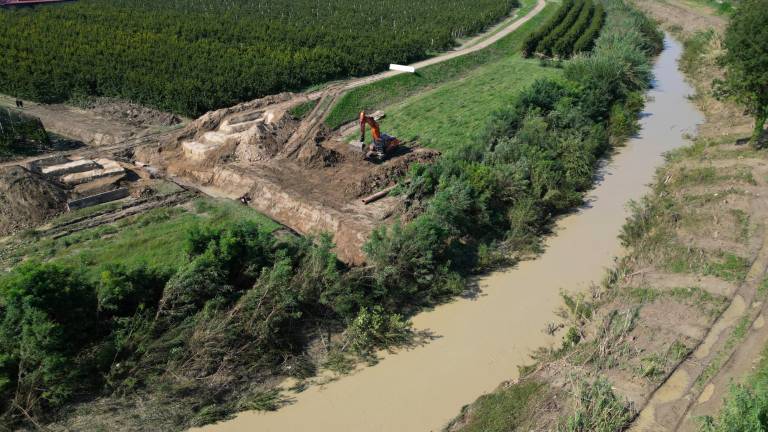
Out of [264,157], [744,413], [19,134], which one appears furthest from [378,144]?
[19,134]

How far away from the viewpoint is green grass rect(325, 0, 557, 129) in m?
35.0

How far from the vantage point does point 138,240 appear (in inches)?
862

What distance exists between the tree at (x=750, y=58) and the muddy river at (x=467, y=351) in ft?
21.8

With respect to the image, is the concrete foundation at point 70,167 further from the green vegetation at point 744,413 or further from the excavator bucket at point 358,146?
the green vegetation at point 744,413

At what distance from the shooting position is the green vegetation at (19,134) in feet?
94.1

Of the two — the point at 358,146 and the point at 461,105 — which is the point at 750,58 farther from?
the point at 358,146

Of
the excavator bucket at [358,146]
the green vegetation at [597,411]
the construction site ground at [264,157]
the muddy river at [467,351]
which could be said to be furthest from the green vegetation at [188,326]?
the excavator bucket at [358,146]

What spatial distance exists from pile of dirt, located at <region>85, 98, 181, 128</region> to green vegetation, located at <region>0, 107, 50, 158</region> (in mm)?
5162

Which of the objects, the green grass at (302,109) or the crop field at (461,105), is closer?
the crop field at (461,105)

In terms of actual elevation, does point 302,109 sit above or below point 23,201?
above

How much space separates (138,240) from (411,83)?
25.0m

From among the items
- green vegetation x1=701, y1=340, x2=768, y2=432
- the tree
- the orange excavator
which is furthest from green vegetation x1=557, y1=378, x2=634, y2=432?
the tree

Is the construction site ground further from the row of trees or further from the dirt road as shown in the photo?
the row of trees

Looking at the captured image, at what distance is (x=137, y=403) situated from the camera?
569 inches
